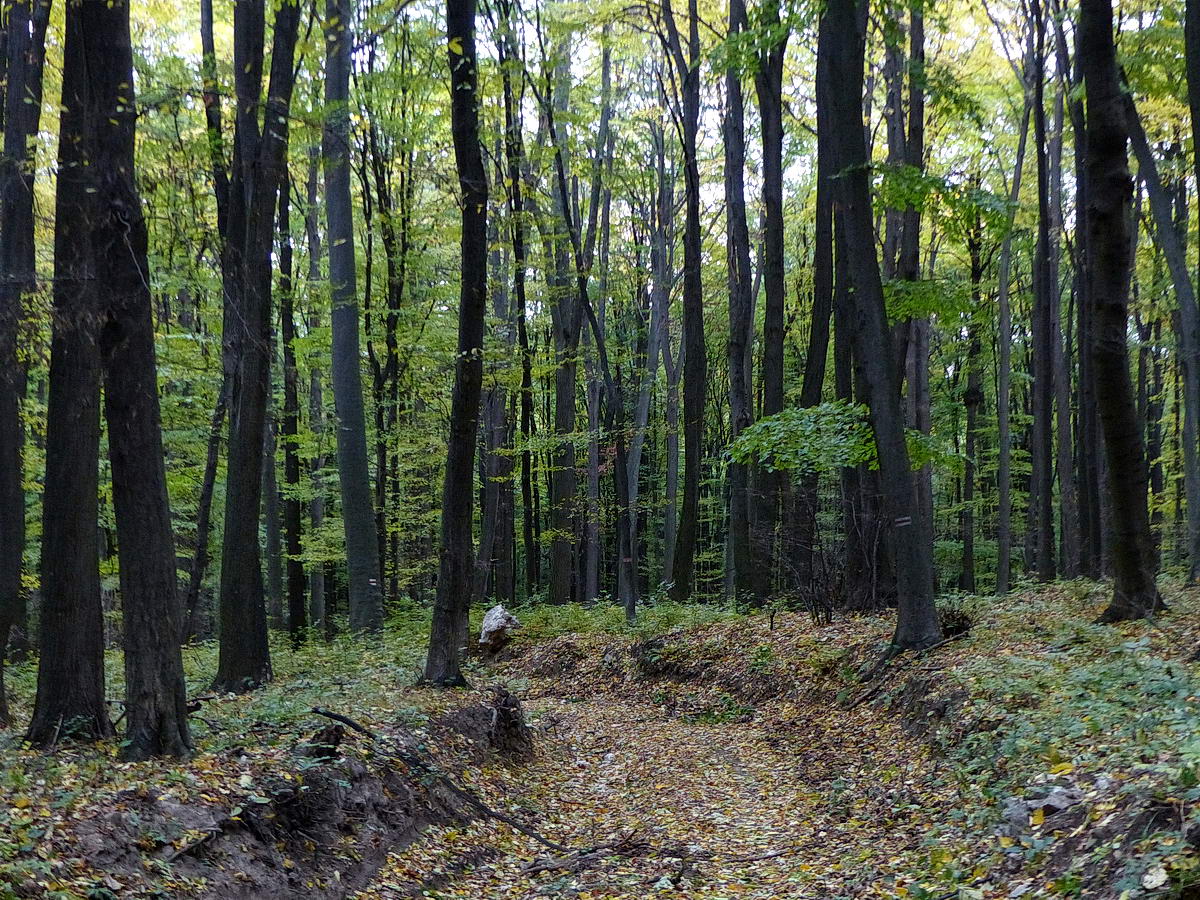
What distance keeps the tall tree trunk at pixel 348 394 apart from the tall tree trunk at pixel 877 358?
28.7 ft

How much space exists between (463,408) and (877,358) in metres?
4.92

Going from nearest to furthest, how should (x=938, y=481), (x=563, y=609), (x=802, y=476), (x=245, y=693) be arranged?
(x=245, y=693), (x=802, y=476), (x=563, y=609), (x=938, y=481)

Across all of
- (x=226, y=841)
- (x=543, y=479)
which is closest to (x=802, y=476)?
(x=226, y=841)

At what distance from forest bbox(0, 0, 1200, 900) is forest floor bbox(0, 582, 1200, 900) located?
5 centimetres

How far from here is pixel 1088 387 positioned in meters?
16.4

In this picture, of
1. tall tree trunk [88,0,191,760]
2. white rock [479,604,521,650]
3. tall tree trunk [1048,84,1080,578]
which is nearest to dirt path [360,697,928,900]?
tall tree trunk [88,0,191,760]

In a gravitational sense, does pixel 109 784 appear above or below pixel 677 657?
above

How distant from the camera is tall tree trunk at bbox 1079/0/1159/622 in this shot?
8961 millimetres

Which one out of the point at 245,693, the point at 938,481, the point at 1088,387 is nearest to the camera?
the point at 245,693

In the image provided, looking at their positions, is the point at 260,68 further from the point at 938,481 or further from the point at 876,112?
the point at 938,481

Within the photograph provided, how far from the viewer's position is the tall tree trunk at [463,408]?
1038cm

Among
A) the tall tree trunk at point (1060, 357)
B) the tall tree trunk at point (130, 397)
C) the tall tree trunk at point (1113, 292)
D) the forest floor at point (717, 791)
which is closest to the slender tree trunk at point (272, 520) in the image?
the forest floor at point (717, 791)

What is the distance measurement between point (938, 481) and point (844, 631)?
24.8 meters

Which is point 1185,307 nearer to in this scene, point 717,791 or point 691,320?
point 691,320
